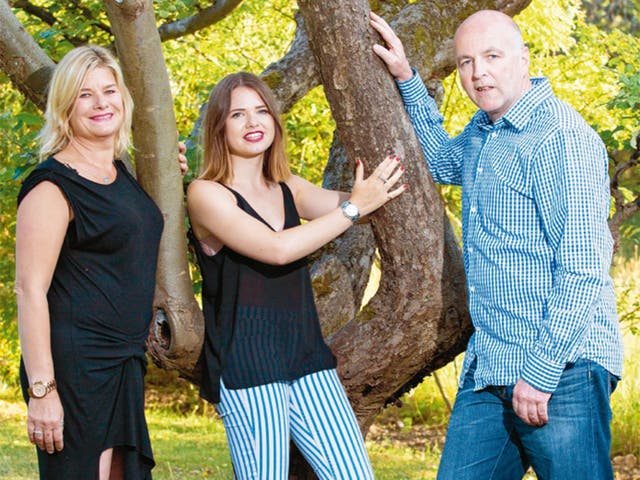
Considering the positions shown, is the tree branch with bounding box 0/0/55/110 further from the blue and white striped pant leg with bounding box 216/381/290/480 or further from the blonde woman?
the blue and white striped pant leg with bounding box 216/381/290/480

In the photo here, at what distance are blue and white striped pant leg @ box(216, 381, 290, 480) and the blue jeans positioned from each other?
0.56 m

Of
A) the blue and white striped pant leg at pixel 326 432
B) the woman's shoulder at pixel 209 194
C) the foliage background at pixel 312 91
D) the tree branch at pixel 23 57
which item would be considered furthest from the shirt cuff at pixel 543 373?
the foliage background at pixel 312 91

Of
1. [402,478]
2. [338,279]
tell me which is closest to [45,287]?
[338,279]

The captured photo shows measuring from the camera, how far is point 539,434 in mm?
3279

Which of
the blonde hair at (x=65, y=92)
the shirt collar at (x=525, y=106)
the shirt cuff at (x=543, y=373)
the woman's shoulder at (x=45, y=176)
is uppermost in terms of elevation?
the blonde hair at (x=65, y=92)

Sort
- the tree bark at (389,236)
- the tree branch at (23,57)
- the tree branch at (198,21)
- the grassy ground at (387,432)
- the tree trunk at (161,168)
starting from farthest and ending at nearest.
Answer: the grassy ground at (387,432) < the tree branch at (198,21) < the tree branch at (23,57) < the tree bark at (389,236) < the tree trunk at (161,168)

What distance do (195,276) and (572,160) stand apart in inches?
106

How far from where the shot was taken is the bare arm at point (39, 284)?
3.20 m

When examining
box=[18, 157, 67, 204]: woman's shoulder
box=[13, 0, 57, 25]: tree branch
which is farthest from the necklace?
box=[13, 0, 57, 25]: tree branch

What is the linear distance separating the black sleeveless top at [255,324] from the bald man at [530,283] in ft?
1.92

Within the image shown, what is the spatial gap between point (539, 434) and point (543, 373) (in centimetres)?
24

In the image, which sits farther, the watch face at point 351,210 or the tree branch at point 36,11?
the tree branch at point 36,11

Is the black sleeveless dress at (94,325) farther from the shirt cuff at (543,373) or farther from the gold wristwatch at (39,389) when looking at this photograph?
the shirt cuff at (543,373)

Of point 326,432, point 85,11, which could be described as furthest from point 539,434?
point 85,11
